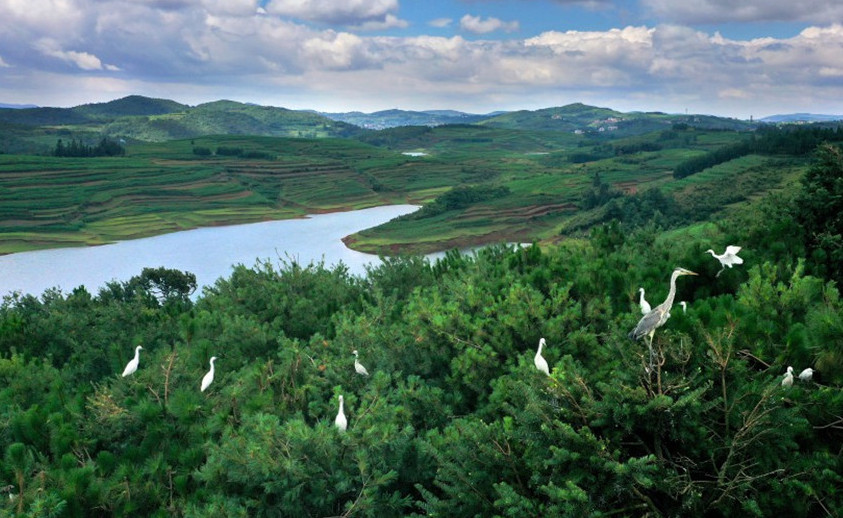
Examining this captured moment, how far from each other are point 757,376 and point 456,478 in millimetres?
3057

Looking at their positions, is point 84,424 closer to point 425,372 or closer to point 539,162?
point 425,372

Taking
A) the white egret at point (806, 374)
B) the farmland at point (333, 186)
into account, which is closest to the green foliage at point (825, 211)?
the white egret at point (806, 374)

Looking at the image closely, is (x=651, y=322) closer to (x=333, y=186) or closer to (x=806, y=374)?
(x=806, y=374)

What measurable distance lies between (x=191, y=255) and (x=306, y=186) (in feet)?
116

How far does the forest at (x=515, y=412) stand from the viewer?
17.1 ft

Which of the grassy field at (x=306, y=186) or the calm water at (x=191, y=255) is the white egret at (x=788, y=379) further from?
the calm water at (x=191, y=255)

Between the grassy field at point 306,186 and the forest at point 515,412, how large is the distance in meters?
39.0

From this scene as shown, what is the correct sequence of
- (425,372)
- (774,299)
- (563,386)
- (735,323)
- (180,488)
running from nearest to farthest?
(563,386) < (735,323) < (180,488) < (774,299) < (425,372)

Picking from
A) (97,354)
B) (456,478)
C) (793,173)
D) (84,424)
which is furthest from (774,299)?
(793,173)

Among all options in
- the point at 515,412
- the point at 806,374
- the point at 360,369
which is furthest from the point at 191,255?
the point at 806,374

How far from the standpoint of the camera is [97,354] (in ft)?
51.3

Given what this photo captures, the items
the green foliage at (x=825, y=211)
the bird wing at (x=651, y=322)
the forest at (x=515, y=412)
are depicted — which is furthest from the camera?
the green foliage at (x=825, y=211)

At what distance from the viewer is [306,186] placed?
321 feet

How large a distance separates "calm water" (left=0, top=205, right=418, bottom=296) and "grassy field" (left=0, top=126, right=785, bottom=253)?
290 cm
